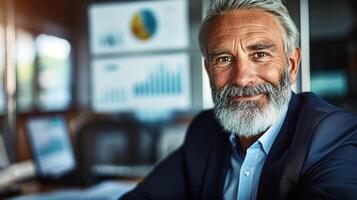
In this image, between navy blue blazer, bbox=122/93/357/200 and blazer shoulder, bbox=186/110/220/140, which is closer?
navy blue blazer, bbox=122/93/357/200

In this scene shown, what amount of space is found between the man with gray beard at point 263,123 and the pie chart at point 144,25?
1717mm

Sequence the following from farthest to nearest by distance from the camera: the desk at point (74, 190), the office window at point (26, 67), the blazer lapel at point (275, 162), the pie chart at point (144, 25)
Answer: the office window at point (26, 67) < the pie chart at point (144, 25) < the desk at point (74, 190) < the blazer lapel at point (275, 162)

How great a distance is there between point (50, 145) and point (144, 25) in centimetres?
99

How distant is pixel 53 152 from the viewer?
2428mm

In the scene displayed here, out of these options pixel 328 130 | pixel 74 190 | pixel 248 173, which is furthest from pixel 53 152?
pixel 328 130

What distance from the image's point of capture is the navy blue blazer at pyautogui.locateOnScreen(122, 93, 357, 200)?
0.92 meters

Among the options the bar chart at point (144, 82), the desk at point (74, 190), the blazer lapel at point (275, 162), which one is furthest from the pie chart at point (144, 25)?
the blazer lapel at point (275, 162)

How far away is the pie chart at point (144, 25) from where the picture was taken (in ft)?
9.66

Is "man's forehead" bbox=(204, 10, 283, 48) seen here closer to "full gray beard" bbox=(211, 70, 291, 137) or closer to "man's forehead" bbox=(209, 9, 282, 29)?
"man's forehead" bbox=(209, 9, 282, 29)

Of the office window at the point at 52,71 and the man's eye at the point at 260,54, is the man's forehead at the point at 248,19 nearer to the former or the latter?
the man's eye at the point at 260,54

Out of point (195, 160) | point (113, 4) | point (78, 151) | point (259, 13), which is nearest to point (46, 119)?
point (78, 151)

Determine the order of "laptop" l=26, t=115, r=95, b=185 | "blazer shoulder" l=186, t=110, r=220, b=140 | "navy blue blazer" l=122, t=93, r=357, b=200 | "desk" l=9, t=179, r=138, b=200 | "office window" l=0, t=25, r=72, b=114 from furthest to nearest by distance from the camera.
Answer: "office window" l=0, t=25, r=72, b=114
"laptop" l=26, t=115, r=95, b=185
"desk" l=9, t=179, r=138, b=200
"blazer shoulder" l=186, t=110, r=220, b=140
"navy blue blazer" l=122, t=93, r=357, b=200

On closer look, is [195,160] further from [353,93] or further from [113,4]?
[353,93]

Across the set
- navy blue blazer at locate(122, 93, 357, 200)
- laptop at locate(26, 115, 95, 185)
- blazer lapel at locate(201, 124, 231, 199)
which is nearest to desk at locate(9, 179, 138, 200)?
laptop at locate(26, 115, 95, 185)
